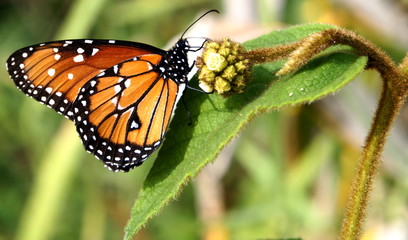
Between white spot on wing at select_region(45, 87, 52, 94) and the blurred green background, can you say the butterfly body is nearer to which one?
white spot on wing at select_region(45, 87, 52, 94)

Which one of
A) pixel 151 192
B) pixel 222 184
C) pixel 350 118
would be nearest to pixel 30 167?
pixel 222 184

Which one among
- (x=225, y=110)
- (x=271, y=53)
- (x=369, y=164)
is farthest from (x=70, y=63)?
(x=369, y=164)

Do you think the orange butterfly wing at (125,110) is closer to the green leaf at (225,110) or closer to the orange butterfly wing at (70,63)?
the orange butterfly wing at (70,63)

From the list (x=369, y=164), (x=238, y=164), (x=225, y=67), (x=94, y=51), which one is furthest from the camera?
(x=238, y=164)

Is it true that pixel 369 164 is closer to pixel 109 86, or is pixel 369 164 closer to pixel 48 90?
pixel 109 86

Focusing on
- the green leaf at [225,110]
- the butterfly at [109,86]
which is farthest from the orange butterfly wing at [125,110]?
the green leaf at [225,110]
